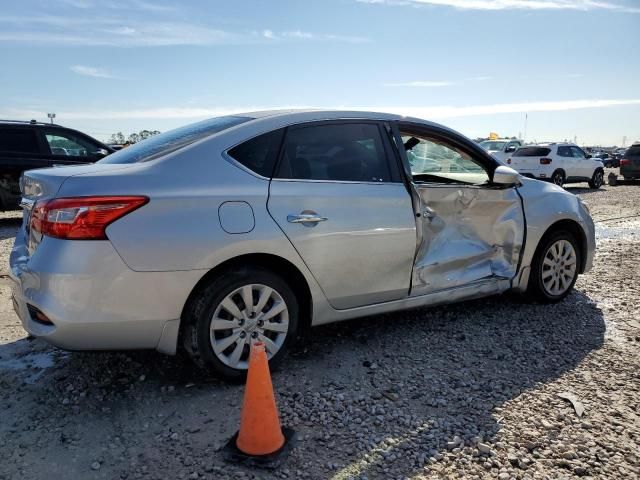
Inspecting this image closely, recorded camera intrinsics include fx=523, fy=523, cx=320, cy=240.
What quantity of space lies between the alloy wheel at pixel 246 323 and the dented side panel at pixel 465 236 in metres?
1.10

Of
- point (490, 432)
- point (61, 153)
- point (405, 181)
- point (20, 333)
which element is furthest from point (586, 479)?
point (61, 153)

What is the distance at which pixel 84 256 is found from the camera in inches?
105

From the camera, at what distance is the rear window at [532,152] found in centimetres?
1752

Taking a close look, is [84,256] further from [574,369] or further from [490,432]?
[574,369]

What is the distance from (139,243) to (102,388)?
106cm

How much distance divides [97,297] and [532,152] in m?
17.6

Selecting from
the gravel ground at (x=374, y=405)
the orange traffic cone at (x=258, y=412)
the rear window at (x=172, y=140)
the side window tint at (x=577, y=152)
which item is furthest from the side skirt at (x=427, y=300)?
the side window tint at (x=577, y=152)

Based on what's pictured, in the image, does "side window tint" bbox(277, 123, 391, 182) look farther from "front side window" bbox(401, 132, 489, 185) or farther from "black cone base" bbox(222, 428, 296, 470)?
"black cone base" bbox(222, 428, 296, 470)

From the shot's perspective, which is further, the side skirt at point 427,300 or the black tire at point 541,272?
the black tire at point 541,272

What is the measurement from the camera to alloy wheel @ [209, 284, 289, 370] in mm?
3057

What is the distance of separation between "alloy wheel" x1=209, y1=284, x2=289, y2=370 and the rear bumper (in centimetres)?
26

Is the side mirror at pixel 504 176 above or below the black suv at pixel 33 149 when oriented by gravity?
below

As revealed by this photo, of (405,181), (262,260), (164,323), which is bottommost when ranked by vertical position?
(164,323)

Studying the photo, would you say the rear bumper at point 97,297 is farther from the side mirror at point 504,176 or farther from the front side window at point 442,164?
the side mirror at point 504,176
